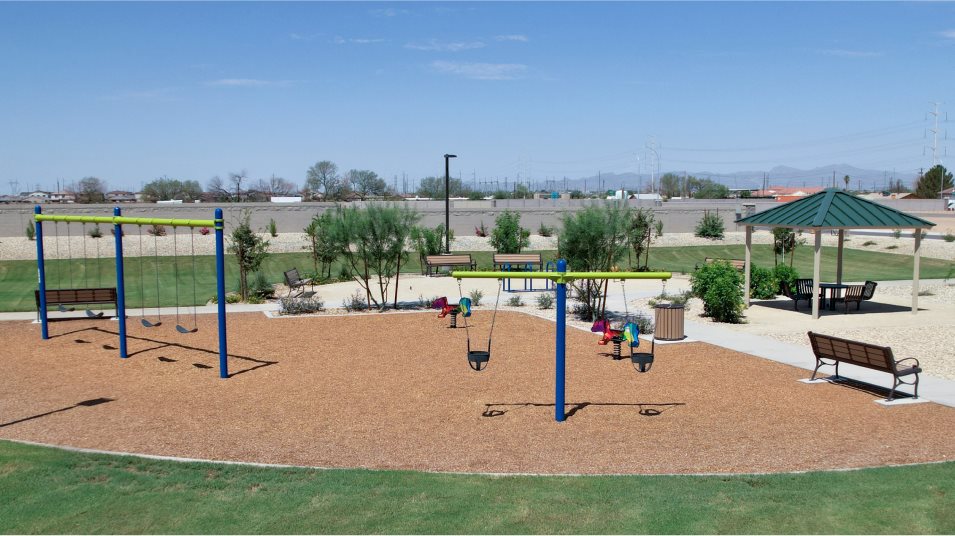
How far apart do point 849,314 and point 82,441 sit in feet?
65.5

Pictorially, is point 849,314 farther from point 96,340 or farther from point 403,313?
point 96,340

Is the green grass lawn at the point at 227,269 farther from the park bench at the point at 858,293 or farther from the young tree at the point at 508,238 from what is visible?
the park bench at the point at 858,293

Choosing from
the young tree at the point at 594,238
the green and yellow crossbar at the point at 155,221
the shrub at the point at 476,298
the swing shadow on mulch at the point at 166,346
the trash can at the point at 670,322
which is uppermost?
the green and yellow crossbar at the point at 155,221

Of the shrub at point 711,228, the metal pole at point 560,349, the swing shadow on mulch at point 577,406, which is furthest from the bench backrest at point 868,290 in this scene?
the shrub at point 711,228

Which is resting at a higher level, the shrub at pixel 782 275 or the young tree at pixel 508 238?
the young tree at pixel 508 238

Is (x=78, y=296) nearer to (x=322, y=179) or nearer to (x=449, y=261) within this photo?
(x=449, y=261)

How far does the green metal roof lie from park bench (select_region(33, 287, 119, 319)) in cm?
1871

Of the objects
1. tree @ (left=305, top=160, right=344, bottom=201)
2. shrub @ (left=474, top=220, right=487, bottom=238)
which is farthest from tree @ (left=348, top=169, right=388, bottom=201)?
shrub @ (left=474, top=220, right=487, bottom=238)

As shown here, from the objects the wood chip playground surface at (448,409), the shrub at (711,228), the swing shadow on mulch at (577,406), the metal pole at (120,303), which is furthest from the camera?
the shrub at (711,228)

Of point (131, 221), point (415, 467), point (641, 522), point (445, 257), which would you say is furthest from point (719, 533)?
point (445, 257)

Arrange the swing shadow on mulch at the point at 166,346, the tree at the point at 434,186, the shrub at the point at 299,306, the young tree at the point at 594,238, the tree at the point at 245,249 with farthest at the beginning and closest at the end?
the tree at the point at 434,186
the tree at the point at 245,249
the shrub at the point at 299,306
the young tree at the point at 594,238
the swing shadow on mulch at the point at 166,346

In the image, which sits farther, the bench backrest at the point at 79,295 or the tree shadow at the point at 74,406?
the bench backrest at the point at 79,295

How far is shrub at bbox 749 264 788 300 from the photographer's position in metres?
25.0

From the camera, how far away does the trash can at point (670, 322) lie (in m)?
17.9
